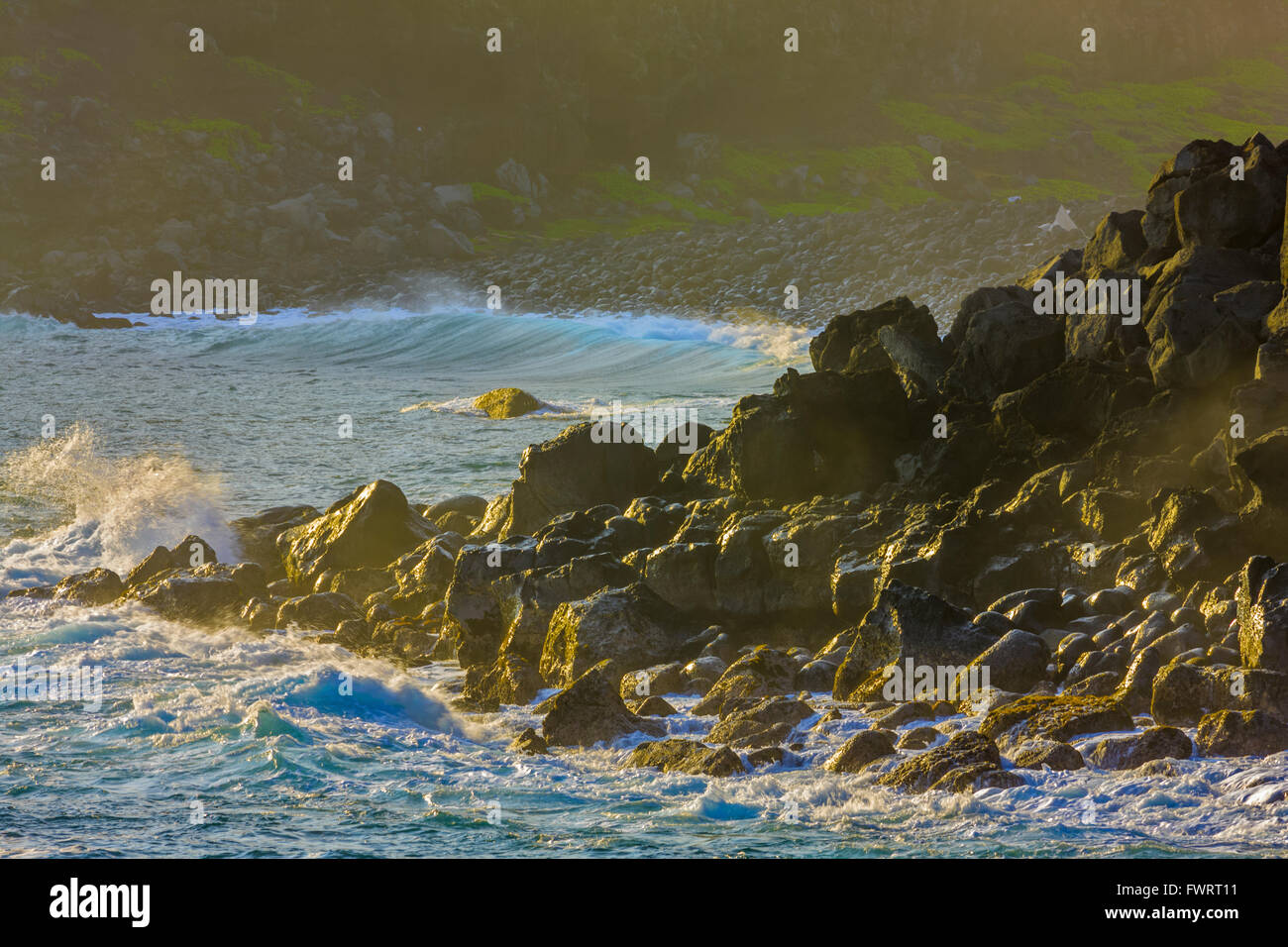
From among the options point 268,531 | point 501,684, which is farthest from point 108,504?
point 501,684

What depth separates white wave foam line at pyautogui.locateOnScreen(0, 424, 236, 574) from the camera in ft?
106

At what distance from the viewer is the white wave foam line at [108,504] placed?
32.4m

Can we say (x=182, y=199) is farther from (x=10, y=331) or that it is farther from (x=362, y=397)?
(x=362, y=397)

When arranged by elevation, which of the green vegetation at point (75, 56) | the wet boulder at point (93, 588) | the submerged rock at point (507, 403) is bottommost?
the wet boulder at point (93, 588)

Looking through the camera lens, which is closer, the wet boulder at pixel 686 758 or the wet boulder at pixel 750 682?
the wet boulder at pixel 686 758

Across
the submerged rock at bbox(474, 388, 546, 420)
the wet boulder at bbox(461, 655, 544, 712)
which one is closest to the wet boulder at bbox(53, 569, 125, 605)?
the wet boulder at bbox(461, 655, 544, 712)

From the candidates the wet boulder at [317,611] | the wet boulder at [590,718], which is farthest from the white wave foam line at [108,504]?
the wet boulder at [590,718]

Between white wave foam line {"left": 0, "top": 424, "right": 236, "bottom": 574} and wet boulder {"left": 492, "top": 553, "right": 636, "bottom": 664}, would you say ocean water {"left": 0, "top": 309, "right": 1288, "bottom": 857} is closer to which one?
white wave foam line {"left": 0, "top": 424, "right": 236, "bottom": 574}

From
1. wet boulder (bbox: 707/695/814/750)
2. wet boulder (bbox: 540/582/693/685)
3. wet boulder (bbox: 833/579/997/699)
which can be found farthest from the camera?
wet boulder (bbox: 540/582/693/685)

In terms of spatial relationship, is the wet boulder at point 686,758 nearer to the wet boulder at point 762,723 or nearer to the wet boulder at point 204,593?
the wet boulder at point 762,723

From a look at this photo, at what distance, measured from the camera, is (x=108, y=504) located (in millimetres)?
35938

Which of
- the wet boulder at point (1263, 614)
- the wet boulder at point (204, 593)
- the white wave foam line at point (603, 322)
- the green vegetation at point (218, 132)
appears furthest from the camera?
the green vegetation at point (218, 132)

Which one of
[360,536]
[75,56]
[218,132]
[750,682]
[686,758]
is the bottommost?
[686,758]

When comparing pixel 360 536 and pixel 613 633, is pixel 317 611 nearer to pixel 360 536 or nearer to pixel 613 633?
pixel 360 536
